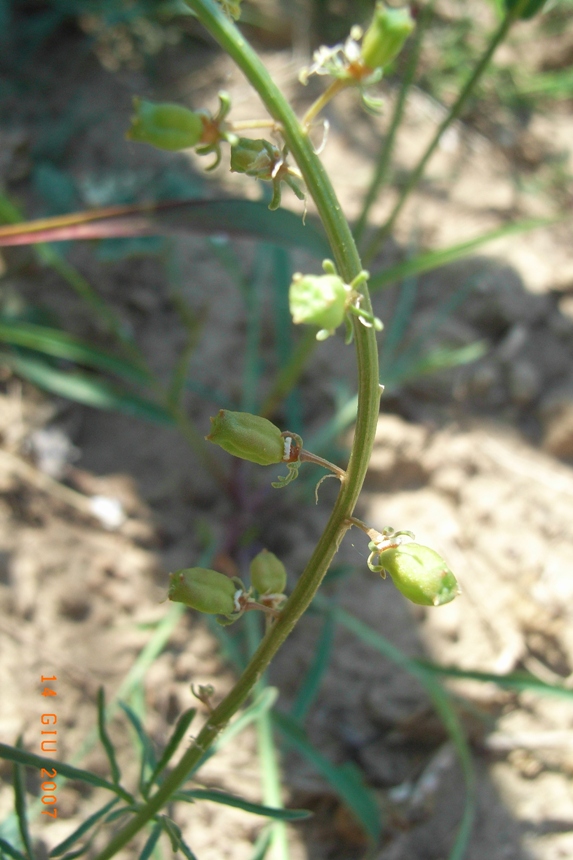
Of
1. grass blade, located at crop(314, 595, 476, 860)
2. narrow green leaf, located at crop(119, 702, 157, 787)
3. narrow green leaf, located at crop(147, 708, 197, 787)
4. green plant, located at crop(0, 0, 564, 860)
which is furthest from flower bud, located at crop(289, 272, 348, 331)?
grass blade, located at crop(314, 595, 476, 860)

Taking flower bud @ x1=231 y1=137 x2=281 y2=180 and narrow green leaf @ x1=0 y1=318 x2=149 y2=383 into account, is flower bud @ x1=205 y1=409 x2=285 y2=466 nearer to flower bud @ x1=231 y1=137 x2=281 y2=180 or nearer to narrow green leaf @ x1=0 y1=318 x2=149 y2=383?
flower bud @ x1=231 y1=137 x2=281 y2=180

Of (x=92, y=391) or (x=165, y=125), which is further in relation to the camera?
(x=92, y=391)

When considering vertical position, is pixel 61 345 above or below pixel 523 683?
above

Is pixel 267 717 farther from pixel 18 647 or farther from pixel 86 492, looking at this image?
pixel 86 492

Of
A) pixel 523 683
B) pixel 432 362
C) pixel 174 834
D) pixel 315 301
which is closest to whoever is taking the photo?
pixel 315 301

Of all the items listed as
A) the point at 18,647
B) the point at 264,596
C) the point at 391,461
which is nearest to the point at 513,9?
the point at 391,461

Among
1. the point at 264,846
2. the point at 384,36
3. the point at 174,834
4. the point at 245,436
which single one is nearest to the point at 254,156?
the point at 384,36

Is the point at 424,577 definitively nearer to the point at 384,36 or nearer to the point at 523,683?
the point at 384,36
